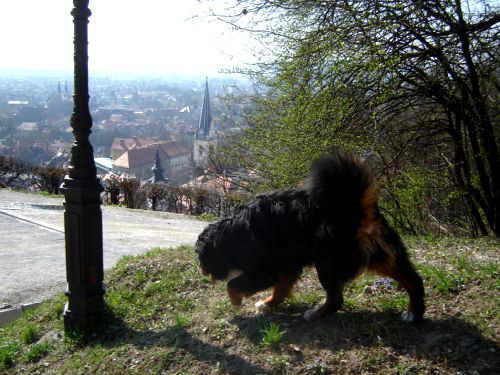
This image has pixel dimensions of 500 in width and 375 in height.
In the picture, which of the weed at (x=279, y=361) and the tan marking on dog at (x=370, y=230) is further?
the tan marking on dog at (x=370, y=230)

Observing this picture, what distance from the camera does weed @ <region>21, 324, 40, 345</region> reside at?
17.3 feet

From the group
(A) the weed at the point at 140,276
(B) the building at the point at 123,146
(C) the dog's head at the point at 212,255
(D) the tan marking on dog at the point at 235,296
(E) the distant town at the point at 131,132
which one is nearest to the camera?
(D) the tan marking on dog at the point at 235,296

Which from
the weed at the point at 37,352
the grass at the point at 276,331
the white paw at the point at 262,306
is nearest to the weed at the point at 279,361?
the grass at the point at 276,331

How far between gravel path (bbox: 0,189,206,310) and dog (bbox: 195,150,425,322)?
4333mm

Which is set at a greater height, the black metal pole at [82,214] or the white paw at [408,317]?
the black metal pole at [82,214]

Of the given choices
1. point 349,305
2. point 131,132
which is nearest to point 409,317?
point 349,305

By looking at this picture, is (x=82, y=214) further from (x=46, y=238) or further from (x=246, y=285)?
(x=46, y=238)

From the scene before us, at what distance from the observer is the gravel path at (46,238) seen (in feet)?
25.7

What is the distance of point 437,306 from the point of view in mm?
4070

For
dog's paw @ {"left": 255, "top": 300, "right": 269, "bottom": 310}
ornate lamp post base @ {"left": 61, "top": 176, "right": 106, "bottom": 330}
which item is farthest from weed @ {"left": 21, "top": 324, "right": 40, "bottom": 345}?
dog's paw @ {"left": 255, "top": 300, "right": 269, "bottom": 310}

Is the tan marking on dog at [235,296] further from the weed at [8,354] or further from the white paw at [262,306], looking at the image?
the weed at [8,354]

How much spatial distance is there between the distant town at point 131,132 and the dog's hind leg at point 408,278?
10.4 metres

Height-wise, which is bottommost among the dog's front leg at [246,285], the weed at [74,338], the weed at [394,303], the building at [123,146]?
the weed at [74,338]

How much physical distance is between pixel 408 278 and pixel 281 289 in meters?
1.25
